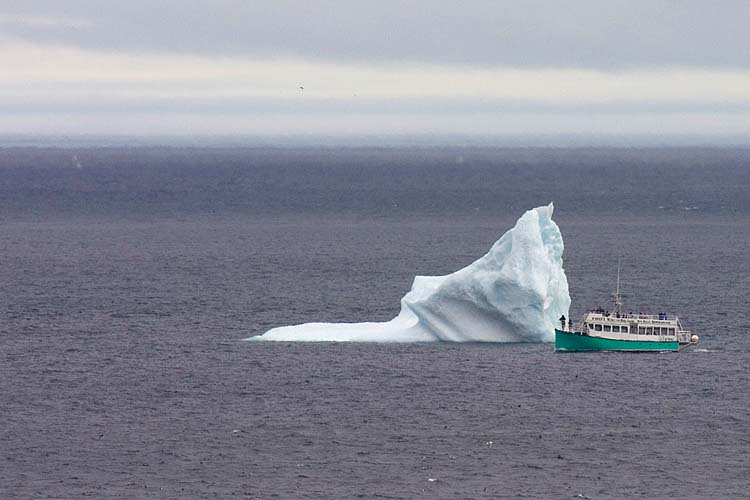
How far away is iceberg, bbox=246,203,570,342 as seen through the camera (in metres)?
67.2

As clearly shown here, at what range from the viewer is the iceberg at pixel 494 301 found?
6725 centimetres

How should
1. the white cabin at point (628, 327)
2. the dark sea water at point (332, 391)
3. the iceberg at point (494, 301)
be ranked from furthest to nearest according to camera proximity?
1. the white cabin at point (628, 327)
2. the iceberg at point (494, 301)
3. the dark sea water at point (332, 391)

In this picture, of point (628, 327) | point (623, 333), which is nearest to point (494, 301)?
point (623, 333)

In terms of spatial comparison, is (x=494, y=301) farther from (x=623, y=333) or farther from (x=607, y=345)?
(x=623, y=333)

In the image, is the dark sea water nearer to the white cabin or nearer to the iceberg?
the iceberg

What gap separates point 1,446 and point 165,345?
65.5 ft

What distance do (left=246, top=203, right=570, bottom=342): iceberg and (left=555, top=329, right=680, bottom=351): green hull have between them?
5.89 ft

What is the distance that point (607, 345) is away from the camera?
228 feet

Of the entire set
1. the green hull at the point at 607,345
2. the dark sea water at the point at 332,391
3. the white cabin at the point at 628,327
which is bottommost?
the dark sea water at the point at 332,391

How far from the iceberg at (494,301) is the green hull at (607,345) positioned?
1.80 m

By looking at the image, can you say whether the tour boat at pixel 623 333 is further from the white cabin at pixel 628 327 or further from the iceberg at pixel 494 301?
the iceberg at pixel 494 301

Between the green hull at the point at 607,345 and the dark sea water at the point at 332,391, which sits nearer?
the dark sea water at the point at 332,391

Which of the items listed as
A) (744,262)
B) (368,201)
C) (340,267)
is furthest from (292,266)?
(368,201)

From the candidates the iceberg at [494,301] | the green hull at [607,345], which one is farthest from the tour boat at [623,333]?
the iceberg at [494,301]
